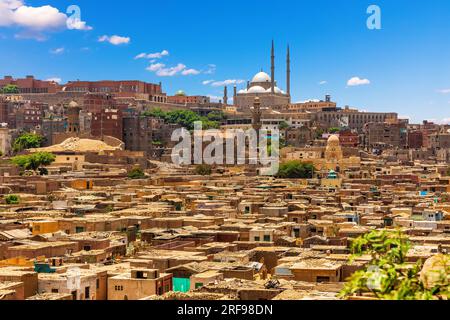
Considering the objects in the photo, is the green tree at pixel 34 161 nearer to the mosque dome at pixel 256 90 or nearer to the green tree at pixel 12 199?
the green tree at pixel 12 199

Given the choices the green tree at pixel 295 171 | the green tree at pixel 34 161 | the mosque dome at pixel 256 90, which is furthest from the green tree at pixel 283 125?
the green tree at pixel 34 161

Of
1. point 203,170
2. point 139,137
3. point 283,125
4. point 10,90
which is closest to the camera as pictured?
point 203,170

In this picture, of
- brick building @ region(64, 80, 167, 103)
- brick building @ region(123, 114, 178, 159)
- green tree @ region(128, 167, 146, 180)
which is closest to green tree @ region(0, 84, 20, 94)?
brick building @ region(64, 80, 167, 103)

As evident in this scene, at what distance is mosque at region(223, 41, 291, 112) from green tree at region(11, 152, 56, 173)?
5964cm

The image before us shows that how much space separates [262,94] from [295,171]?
2333 inches

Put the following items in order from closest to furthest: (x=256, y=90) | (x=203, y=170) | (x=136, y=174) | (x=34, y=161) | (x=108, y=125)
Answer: (x=136, y=174)
(x=34, y=161)
(x=203, y=170)
(x=108, y=125)
(x=256, y=90)

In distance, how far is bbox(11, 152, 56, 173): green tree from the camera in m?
65.1

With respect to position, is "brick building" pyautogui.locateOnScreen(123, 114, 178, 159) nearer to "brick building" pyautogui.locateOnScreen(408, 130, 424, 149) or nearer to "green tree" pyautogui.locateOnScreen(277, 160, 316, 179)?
"green tree" pyautogui.locateOnScreen(277, 160, 316, 179)

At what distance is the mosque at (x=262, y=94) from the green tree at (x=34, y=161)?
59639mm

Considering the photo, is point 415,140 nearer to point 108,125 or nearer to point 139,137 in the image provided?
point 139,137

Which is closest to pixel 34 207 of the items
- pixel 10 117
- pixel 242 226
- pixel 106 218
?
pixel 106 218

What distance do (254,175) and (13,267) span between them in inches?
1907

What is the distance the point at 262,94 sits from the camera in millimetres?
126438

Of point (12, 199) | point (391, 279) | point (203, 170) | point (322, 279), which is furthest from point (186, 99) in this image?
point (391, 279)
